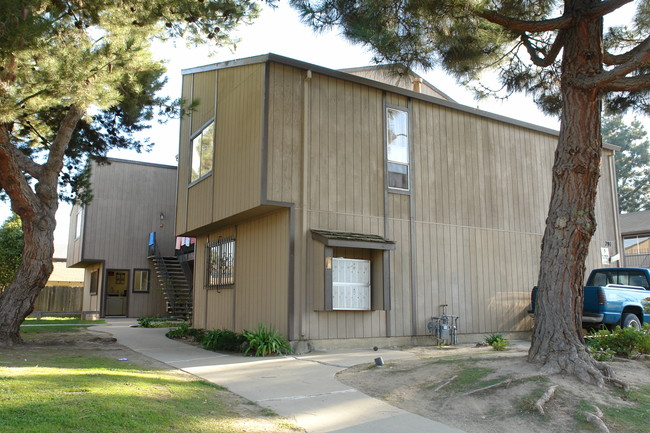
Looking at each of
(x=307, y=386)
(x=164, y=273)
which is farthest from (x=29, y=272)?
(x=164, y=273)

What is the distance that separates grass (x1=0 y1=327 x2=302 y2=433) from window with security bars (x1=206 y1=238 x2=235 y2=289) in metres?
5.81

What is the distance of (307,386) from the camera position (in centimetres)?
702

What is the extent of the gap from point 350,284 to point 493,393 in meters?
5.38

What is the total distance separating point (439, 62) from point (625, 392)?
6543 millimetres

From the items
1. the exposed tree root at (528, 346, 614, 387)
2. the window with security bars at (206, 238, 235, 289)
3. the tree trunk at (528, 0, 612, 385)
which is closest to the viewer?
the exposed tree root at (528, 346, 614, 387)

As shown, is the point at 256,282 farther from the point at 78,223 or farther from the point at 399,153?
the point at 78,223

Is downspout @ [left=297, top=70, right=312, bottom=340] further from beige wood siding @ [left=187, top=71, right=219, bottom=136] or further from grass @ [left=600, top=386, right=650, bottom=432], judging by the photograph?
grass @ [left=600, top=386, right=650, bottom=432]

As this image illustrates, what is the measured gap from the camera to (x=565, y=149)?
7363mm

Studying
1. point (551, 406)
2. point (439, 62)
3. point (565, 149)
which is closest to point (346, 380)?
point (551, 406)

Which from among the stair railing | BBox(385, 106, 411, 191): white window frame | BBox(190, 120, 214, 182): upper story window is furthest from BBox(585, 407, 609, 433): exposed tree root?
the stair railing

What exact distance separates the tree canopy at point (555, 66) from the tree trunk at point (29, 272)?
6.76 meters

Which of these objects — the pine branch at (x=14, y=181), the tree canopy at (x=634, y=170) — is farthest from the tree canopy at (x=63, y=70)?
the tree canopy at (x=634, y=170)

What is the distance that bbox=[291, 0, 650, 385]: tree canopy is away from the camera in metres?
6.95

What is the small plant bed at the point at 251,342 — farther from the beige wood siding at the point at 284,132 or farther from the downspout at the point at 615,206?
the downspout at the point at 615,206
